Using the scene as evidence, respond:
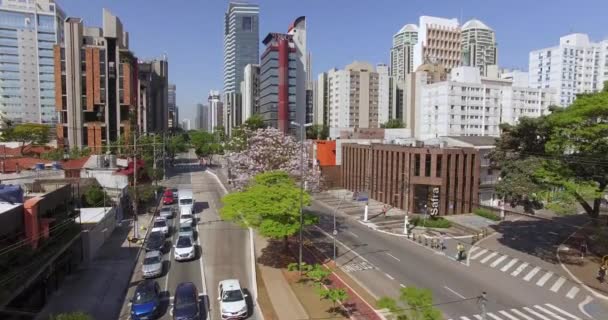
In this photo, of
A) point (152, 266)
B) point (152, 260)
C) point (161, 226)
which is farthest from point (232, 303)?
point (161, 226)

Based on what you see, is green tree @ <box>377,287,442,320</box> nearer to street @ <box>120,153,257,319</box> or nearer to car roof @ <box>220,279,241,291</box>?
street @ <box>120,153,257,319</box>

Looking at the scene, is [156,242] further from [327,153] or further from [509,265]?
[327,153]

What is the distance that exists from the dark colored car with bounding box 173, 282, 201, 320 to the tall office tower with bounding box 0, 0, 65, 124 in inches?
4893

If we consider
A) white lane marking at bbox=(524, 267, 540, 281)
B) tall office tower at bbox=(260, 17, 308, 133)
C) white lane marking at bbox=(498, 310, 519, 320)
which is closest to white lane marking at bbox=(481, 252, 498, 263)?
white lane marking at bbox=(524, 267, 540, 281)

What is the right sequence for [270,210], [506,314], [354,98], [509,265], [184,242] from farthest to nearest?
[354,98] → [184,242] → [509,265] → [270,210] → [506,314]

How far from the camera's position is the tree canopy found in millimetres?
29875

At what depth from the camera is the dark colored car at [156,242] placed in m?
34.0

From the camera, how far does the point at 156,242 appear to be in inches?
1383

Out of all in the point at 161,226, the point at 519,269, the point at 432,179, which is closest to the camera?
the point at 519,269

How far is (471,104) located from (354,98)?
2043 inches

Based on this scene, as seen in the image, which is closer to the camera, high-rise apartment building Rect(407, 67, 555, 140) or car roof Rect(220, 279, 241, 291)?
car roof Rect(220, 279, 241, 291)

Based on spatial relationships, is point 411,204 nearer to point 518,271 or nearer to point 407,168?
point 407,168

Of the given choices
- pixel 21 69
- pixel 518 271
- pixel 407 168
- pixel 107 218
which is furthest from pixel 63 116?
pixel 518 271

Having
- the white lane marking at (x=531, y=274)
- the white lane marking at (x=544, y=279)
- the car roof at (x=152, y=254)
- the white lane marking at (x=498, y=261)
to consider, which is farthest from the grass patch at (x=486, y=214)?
the car roof at (x=152, y=254)
